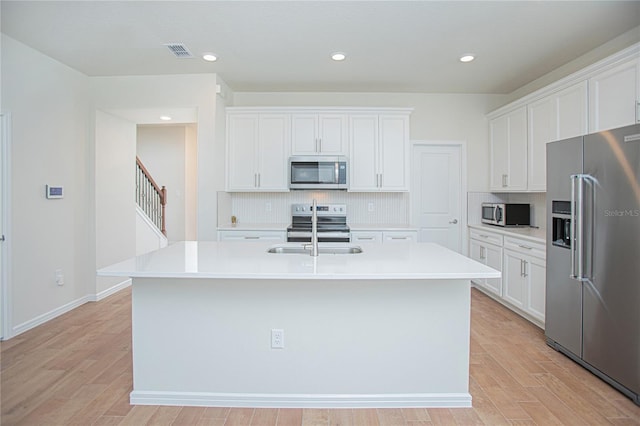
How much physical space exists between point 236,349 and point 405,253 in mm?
1238

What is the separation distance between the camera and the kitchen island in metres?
2.09

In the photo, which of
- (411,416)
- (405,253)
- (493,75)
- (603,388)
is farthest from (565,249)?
(493,75)

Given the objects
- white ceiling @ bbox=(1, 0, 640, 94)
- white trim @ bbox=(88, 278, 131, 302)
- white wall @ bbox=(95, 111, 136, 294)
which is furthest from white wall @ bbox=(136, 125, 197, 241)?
white ceiling @ bbox=(1, 0, 640, 94)

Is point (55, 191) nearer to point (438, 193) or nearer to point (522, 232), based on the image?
point (438, 193)

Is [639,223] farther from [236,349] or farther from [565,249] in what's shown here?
[236,349]

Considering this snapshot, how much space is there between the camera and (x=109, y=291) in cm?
438

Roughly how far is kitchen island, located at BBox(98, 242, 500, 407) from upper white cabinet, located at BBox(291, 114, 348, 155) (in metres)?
2.52

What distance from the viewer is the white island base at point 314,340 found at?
2.09 m

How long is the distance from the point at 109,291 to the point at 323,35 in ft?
12.9

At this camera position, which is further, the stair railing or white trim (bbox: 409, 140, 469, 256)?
the stair railing

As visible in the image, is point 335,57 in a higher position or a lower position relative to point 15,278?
higher

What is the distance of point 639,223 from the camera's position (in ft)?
6.99

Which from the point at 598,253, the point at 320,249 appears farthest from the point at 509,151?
the point at 320,249

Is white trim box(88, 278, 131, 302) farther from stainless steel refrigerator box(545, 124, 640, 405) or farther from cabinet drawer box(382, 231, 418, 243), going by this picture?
stainless steel refrigerator box(545, 124, 640, 405)
